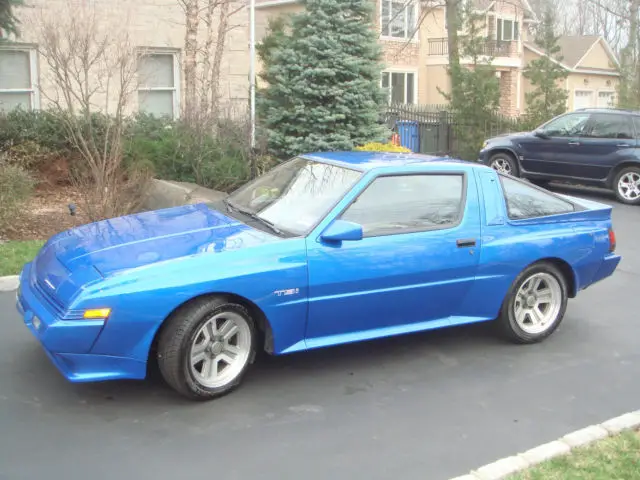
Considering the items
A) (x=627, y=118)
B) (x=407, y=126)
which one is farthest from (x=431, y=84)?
(x=627, y=118)

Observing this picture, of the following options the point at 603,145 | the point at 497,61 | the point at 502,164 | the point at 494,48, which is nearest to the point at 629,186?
the point at 603,145

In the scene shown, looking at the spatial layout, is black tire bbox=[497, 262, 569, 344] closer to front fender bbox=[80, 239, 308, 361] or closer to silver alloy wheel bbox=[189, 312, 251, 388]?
front fender bbox=[80, 239, 308, 361]

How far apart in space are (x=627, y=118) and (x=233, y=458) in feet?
39.8

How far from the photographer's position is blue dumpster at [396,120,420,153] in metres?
20.0

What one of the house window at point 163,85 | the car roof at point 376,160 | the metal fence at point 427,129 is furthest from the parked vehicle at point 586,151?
the car roof at point 376,160

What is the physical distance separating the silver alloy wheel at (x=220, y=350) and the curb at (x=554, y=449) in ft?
5.37

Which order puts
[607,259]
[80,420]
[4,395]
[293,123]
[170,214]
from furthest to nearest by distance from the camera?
[293,123]
[607,259]
[170,214]
[4,395]
[80,420]

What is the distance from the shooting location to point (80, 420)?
4.28 m

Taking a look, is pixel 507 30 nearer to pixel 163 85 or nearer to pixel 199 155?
pixel 163 85

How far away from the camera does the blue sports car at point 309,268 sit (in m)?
4.27

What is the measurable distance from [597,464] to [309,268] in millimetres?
2040

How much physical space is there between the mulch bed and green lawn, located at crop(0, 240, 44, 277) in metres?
0.47

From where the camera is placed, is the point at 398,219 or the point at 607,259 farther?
the point at 607,259

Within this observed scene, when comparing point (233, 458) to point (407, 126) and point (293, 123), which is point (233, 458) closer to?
point (293, 123)
